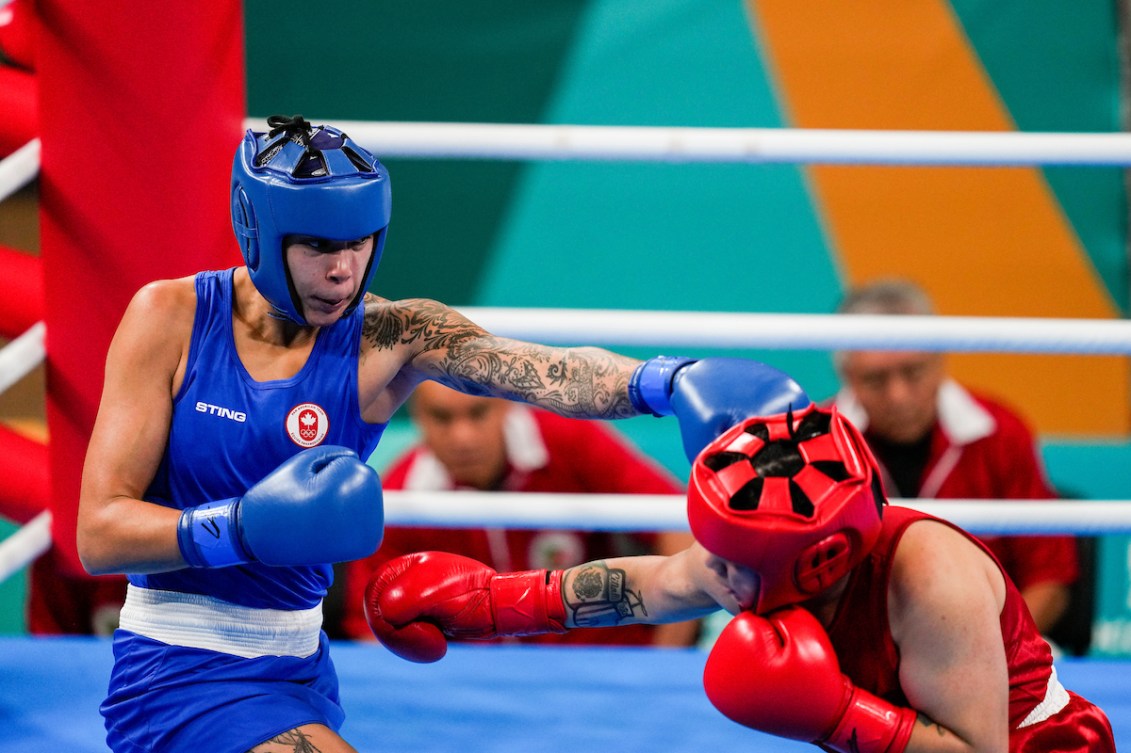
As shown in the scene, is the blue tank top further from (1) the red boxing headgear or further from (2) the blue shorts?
(1) the red boxing headgear

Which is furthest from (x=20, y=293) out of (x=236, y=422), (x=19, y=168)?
(x=236, y=422)

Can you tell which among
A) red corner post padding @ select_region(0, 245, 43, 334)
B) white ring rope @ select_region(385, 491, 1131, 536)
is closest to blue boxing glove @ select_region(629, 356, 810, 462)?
white ring rope @ select_region(385, 491, 1131, 536)

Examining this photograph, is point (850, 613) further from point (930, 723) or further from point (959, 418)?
point (959, 418)

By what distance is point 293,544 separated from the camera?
1856 millimetres

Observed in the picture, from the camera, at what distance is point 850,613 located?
6.31ft

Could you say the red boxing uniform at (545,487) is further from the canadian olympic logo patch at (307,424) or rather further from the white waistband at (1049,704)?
the white waistband at (1049,704)

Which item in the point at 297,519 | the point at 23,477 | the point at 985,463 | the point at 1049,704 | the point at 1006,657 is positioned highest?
the point at 297,519

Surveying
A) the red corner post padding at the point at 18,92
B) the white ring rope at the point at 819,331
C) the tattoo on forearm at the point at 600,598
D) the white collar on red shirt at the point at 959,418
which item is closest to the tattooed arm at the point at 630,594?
the tattoo on forearm at the point at 600,598

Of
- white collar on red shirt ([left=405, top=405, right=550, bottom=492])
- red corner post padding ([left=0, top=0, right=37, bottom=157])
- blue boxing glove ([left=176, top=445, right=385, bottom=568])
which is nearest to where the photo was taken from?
blue boxing glove ([left=176, top=445, right=385, bottom=568])

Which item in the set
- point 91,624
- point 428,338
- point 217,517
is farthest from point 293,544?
point 91,624

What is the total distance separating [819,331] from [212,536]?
1305 mm

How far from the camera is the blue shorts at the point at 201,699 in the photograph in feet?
6.72

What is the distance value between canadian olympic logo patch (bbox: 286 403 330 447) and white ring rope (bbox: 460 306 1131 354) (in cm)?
56

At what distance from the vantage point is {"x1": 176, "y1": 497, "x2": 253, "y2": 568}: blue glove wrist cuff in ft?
6.23
